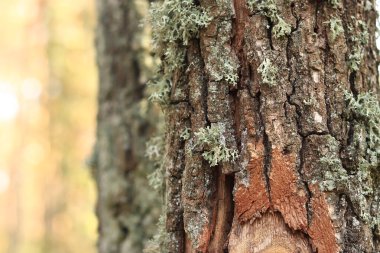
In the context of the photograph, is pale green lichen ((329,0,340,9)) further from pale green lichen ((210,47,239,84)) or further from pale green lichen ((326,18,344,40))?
pale green lichen ((210,47,239,84))

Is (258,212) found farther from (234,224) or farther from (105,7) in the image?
(105,7)

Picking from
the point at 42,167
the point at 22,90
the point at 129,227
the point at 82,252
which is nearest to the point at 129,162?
the point at 129,227

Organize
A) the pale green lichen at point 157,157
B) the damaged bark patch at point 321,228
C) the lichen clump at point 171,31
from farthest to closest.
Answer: the pale green lichen at point 157,157 < the lichen clump at point 171,31 < the damaged bark patch at point 321,228

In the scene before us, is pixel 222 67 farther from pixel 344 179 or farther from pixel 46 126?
pixel 46 126

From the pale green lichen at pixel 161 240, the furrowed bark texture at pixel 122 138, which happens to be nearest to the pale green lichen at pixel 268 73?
the pale green lichen at pixel 161 240

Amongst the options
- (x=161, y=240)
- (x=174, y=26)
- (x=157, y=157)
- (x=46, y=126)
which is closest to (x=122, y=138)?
(x=157, y=157)

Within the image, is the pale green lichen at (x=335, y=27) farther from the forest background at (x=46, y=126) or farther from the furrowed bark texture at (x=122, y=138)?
the forest background at (x=46, y=126)
